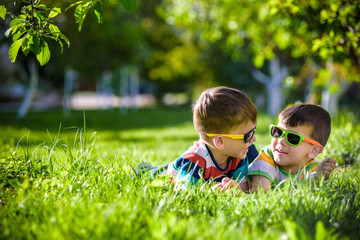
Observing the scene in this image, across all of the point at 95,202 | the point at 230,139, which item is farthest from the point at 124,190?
the point at 230,139

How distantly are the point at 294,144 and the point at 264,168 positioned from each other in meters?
0.28

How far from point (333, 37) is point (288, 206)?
2.73 m

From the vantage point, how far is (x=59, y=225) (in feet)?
5.90

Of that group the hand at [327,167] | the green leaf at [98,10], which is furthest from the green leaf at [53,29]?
the hand at [327,167]

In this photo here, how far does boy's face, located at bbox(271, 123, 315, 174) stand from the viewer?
2.76m

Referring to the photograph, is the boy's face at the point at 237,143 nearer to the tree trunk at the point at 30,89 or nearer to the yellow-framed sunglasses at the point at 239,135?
the yellow-framed sunglasses at the point at 239,135

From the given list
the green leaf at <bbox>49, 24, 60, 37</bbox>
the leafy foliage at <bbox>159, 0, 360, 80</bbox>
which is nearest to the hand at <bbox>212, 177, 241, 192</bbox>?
the green leaf at <bbox>49, 24, 60, 37</bbox>

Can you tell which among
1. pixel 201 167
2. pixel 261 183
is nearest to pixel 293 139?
pixel 261 183

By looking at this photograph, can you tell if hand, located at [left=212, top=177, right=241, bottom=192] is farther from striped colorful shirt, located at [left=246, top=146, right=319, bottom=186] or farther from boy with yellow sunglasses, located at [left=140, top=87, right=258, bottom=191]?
striped colorful shirt, located at [left=246, top=146, right=319, bottom=186]

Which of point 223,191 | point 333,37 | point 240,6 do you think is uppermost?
point 240,6

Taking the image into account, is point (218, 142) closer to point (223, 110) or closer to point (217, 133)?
point (217, 133)

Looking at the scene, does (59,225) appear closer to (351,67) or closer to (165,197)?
(165,197)

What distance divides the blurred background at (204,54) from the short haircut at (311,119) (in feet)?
4.20

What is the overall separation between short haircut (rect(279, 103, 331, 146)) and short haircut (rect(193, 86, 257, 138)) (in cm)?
29
